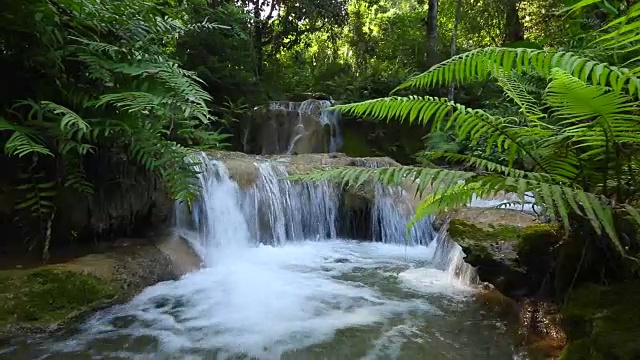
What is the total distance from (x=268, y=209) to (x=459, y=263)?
2978mm

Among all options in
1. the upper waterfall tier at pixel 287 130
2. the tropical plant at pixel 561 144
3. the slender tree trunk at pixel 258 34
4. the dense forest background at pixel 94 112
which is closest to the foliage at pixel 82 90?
the dense forest background at pixel 94 112

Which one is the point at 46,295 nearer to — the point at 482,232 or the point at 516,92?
the point at 482,232

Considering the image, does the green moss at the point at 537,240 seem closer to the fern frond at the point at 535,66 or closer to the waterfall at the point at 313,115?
the fern frond at the point at 535,66

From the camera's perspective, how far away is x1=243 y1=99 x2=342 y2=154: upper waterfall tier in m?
11.0

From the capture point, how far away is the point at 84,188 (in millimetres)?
3555

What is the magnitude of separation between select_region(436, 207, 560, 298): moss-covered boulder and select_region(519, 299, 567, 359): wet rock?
16 centimetres

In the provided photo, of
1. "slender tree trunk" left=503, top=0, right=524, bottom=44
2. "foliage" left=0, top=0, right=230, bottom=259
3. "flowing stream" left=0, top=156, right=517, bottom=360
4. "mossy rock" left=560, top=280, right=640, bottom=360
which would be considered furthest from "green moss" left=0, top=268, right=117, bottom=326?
"slender tree trunk" left=503, top=0, right=524, bottom=44

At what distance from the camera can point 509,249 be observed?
3.24 metres

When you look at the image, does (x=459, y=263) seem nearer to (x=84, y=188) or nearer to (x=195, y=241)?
(x=195, y=241)

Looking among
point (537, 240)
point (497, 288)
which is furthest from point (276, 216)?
point (537, 240)

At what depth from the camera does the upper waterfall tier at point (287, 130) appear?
11.0 metres

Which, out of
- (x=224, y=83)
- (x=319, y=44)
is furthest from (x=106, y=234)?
(x=319, y=44)

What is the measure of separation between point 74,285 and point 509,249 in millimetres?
3110

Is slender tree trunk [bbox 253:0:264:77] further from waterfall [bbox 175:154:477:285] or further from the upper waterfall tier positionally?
waterfall [bbox 175:154:477:285]
